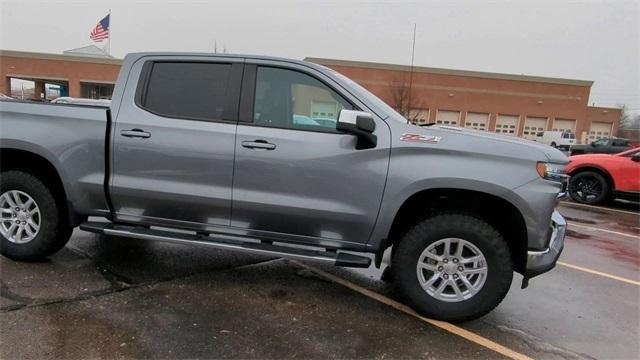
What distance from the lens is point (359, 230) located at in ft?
12.4

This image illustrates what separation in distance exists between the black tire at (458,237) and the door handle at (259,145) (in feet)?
4.26

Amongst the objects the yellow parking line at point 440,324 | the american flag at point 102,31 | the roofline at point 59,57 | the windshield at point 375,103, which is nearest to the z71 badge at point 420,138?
the windshield at point 375,103

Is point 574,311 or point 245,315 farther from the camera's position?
point 574,311

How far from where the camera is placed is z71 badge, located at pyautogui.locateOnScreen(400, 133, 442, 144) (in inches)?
144

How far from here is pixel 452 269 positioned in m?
3.71

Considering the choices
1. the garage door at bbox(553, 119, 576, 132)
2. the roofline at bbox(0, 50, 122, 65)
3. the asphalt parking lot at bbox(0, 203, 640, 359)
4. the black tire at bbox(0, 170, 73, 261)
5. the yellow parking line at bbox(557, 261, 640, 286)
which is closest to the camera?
the asphalt parking lot at bbox(0, 203, 640, 359)

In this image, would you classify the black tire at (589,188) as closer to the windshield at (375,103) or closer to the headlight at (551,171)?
the headlight at (551,171)

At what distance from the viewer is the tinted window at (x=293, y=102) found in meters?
3.91

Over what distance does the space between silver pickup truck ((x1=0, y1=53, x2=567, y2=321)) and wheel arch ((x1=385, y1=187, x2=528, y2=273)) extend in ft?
0.04

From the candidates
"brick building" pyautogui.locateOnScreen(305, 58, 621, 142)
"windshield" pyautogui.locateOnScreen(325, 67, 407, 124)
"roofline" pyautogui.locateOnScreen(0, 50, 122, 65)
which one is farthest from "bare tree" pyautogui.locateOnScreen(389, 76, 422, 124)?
"windshield" pyautogui.locateOnScreen(325, 67, 407, 124)

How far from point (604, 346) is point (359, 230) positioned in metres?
2.06

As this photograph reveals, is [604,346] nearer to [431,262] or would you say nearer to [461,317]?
[461,317]

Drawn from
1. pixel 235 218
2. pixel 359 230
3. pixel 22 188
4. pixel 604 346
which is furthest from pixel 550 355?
pixel 22 188

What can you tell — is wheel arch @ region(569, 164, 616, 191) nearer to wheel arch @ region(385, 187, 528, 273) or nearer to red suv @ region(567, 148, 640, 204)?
red suv @ region(567, 148, 640, 204)
